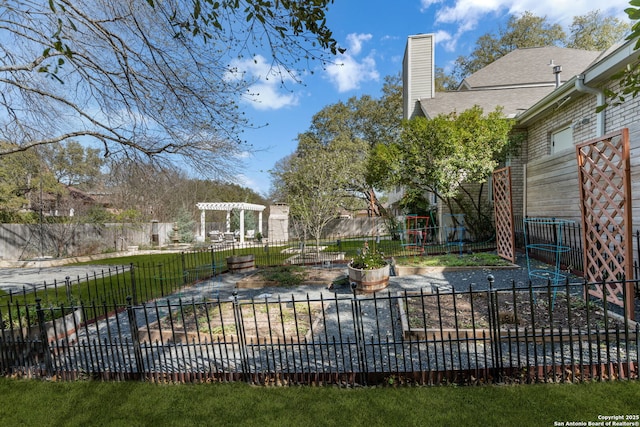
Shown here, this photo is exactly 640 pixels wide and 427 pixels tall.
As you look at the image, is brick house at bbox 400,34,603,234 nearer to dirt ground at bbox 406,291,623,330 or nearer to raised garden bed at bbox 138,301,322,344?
dirt ground at bbox 406,291,623,330

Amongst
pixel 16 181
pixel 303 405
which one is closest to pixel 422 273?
pixel 303 405

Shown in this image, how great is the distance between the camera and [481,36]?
27.4 metres

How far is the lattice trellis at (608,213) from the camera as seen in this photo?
4.28 metres

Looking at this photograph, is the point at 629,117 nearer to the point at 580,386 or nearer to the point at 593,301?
the point at 593,301

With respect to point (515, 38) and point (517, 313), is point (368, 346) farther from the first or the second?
point (515, 38)

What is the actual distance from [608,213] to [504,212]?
4.20 meters

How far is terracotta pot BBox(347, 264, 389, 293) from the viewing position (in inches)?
261

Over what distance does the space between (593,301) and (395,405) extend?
4.26m

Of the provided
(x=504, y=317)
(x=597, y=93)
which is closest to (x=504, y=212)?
(x=597, y=93)

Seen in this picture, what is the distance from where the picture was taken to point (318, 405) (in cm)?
282

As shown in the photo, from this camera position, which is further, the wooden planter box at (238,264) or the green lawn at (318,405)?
the wooden planter box at (238,264)

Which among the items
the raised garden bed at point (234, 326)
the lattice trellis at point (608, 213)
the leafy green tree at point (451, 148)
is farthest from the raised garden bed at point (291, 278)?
the lattice trellis at point (608, 213)

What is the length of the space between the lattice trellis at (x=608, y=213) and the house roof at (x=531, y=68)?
13.4 metres

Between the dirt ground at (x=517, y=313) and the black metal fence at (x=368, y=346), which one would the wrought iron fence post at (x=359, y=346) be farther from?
the dirt ground at (x=517, y=313)
